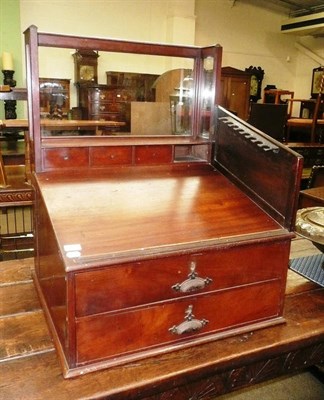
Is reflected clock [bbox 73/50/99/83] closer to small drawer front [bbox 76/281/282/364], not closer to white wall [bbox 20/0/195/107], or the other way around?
white wall [bbox 20/0/195/107]

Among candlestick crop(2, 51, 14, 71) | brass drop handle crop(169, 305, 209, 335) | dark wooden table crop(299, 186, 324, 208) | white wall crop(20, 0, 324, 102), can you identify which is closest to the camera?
brass drop handle crop(169, 305, 209, 335)

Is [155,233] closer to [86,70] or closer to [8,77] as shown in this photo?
[8,77]

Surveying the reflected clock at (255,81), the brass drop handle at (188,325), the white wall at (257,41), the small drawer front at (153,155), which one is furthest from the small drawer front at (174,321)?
the reflected clock at (255,81)

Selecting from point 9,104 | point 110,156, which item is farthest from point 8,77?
point 110,156

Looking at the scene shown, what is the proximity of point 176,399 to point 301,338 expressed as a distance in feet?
1.30

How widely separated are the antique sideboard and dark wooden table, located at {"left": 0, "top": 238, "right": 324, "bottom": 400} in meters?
0.03

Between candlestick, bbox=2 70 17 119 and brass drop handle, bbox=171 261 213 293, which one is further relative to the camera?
candlestick, bbox=2 70 17 119

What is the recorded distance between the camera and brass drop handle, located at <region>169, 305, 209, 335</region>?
3.42 feet

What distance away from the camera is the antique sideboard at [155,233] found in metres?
0.95

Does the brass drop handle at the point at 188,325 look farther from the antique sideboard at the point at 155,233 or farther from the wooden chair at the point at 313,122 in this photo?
the wooden chair at the point at 313,122

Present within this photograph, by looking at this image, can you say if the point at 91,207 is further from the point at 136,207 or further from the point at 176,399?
the point at 176,399

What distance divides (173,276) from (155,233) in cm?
12

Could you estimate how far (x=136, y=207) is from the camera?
3.81ft

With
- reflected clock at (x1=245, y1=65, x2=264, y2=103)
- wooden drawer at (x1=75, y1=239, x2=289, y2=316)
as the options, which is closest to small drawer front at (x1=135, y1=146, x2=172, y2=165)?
wooden drawer at (x1=75, y1=239, x2=289, y2=316)
